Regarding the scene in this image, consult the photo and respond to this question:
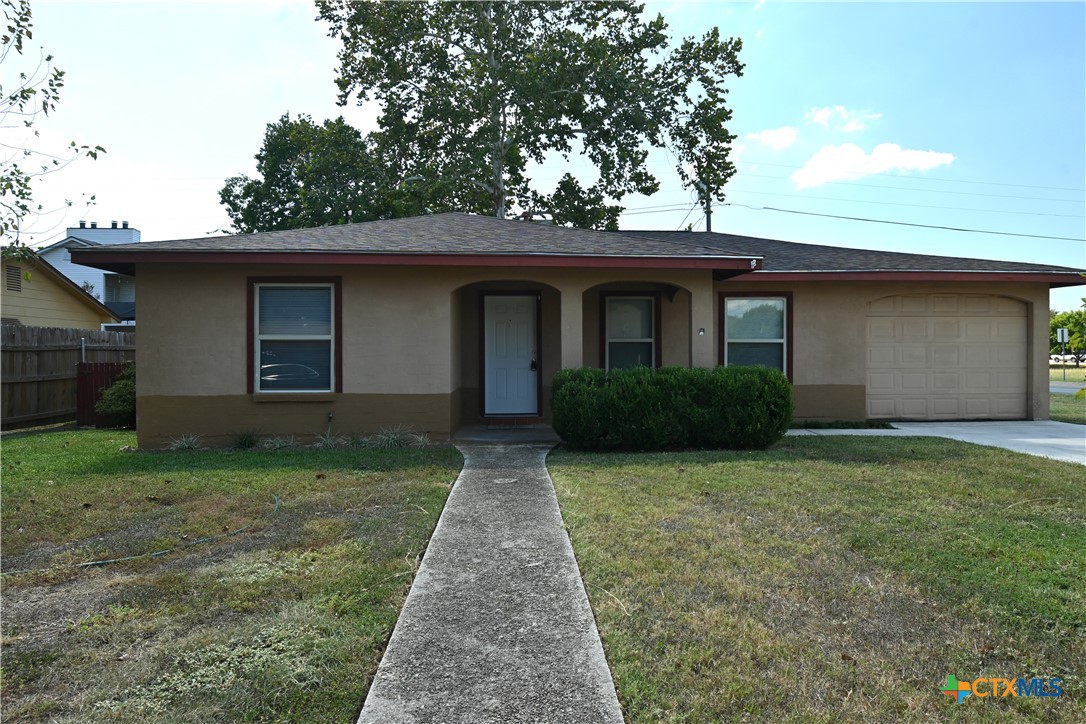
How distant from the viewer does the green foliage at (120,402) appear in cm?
1277

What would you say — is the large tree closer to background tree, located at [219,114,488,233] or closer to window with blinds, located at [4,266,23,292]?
background tree, located at [219,114,488,233]

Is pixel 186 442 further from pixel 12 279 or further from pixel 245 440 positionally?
pixel 12 279

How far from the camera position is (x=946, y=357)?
12695mm

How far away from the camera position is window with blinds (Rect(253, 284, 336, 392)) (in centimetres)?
997

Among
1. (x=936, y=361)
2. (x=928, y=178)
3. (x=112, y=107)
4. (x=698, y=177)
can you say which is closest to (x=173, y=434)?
(x=112, y=107)

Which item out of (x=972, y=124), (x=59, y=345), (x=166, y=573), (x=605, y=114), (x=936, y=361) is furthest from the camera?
(x=605, y=114)

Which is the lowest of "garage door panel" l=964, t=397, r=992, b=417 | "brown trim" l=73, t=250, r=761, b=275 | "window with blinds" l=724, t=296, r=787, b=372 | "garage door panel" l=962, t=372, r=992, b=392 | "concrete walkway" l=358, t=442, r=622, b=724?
"concrete walkway" l=358, t=442, r=622, b=724

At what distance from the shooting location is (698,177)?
24.2 m

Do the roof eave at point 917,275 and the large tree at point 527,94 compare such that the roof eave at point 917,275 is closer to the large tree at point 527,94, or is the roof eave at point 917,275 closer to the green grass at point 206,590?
the green grass at point 206,590

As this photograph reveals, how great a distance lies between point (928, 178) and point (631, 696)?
2719 centimetres

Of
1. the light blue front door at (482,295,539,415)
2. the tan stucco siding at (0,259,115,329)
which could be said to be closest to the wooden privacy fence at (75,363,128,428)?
the tan stucco siding at (0,259,115,329)

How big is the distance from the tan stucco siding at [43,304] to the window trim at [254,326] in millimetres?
9948

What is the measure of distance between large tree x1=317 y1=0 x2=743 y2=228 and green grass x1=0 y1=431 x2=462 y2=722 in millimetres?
17421

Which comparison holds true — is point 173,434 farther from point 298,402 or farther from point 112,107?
point 112,107
